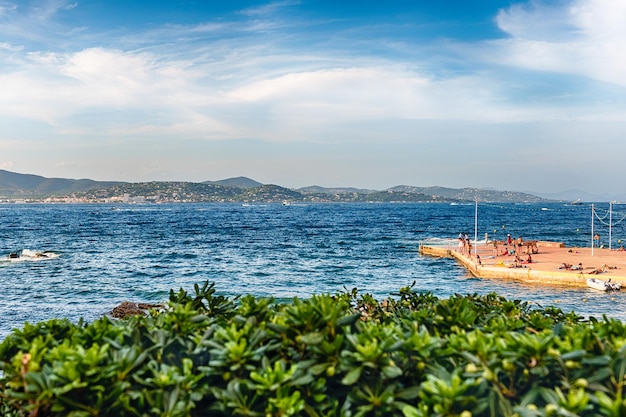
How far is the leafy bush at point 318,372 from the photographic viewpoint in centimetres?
286

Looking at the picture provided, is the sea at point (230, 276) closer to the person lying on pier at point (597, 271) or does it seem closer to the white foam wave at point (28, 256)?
the white foam wave at point (28, 256)

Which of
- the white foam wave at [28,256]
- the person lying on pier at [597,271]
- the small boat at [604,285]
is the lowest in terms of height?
the white foam wave at [28,256]

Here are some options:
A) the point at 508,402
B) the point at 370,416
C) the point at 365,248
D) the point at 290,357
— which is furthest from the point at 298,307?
the point at 365,248

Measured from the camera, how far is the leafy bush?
2.86 m

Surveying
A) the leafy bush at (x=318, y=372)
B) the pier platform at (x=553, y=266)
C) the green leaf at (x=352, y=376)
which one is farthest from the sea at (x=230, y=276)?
the green leaf at (x=352, y=376)

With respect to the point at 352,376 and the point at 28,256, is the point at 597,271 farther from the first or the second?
the point at 28,256

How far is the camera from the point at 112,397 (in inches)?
116

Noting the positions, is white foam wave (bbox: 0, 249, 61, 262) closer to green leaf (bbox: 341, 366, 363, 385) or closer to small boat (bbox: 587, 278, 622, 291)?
small boat (bbox: 587, 278, 622, 291)

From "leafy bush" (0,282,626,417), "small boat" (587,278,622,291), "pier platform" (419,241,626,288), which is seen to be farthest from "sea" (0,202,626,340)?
"leafy bush" (0,282,626,417)

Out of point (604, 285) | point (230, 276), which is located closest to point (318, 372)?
point (604, 285)

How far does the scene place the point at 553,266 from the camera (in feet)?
103

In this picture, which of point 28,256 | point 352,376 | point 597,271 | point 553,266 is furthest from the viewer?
point 28,256

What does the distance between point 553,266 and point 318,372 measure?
3231 centimetres

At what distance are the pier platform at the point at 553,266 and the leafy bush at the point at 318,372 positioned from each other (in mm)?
27485
